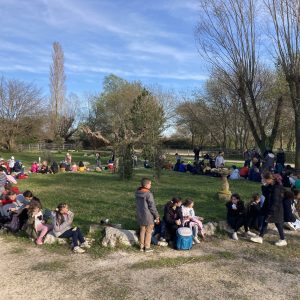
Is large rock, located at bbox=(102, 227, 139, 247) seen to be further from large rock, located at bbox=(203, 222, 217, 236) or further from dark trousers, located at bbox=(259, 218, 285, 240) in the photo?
dark trousers, located at bbox=(259, 218, 285, 240)

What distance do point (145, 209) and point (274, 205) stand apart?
9.63 ft

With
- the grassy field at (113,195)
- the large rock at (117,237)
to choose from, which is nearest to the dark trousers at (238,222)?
the grassy field at (113,195)

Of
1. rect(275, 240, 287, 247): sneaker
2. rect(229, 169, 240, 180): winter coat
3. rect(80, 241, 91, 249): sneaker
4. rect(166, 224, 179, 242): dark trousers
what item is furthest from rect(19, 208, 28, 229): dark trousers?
rect(229, 169, 240, 180): winter coat

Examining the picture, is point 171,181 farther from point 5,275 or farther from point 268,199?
point 5,275

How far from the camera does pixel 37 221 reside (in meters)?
8.45

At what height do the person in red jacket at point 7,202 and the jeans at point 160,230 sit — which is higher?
the person in red jacket at point 7,202

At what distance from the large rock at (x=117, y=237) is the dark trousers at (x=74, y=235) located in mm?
484

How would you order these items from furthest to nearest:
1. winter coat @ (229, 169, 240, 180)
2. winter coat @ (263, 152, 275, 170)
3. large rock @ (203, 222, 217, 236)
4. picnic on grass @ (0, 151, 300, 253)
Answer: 1. winter coat @ (229, 169, 240, 180)
2. winter coat @ (263, 152, 275, 170)
3. large rock @ (203, 222, 217, 236)
4. picnic on grass @ (0, 151, 300, 253)

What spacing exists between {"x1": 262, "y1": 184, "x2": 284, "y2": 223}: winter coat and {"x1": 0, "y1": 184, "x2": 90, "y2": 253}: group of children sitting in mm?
4033

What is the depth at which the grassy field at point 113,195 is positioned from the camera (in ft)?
34.9

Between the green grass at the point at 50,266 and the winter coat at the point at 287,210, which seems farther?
the winter coat at the point at 287,210

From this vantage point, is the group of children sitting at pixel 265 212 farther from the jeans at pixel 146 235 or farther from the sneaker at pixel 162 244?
the jeans at pixel 146 235

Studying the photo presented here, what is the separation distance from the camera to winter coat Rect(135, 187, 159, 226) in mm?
7855

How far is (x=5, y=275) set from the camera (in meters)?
6.39
